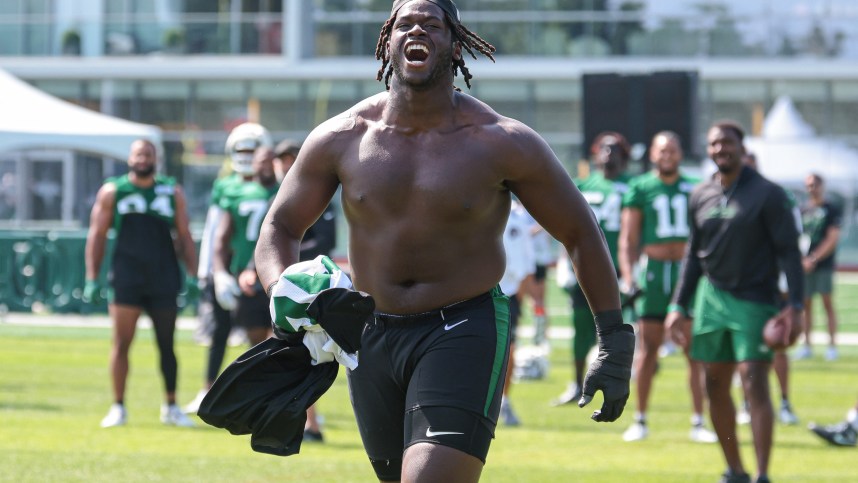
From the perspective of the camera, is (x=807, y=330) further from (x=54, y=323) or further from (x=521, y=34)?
(x=521, y=34)

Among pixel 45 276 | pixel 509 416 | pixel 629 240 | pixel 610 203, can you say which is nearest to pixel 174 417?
pixel 509 416

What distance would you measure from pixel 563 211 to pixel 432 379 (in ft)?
2.57

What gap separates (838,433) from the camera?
12477mm

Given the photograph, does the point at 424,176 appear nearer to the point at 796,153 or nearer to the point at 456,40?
the point at 456,40

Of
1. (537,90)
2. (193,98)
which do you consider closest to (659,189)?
(537,90)

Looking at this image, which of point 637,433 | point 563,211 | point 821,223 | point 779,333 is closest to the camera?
point 563,211

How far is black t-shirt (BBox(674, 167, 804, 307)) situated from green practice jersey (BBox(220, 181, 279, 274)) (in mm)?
3940

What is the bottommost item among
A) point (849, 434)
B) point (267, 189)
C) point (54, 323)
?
point (54, 323)

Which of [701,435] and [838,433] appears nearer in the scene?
[838,433]

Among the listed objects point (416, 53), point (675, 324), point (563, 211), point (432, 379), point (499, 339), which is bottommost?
point (675, 324)

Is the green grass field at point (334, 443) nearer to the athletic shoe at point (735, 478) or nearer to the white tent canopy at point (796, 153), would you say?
the athletic shoe at point (735, 478)

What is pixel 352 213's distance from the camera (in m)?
6.09

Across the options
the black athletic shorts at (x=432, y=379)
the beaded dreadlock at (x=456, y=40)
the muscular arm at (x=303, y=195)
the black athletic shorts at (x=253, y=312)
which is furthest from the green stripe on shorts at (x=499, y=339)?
the black athletic shorts at (x=253, y=312)

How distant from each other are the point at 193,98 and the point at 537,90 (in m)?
9.86
